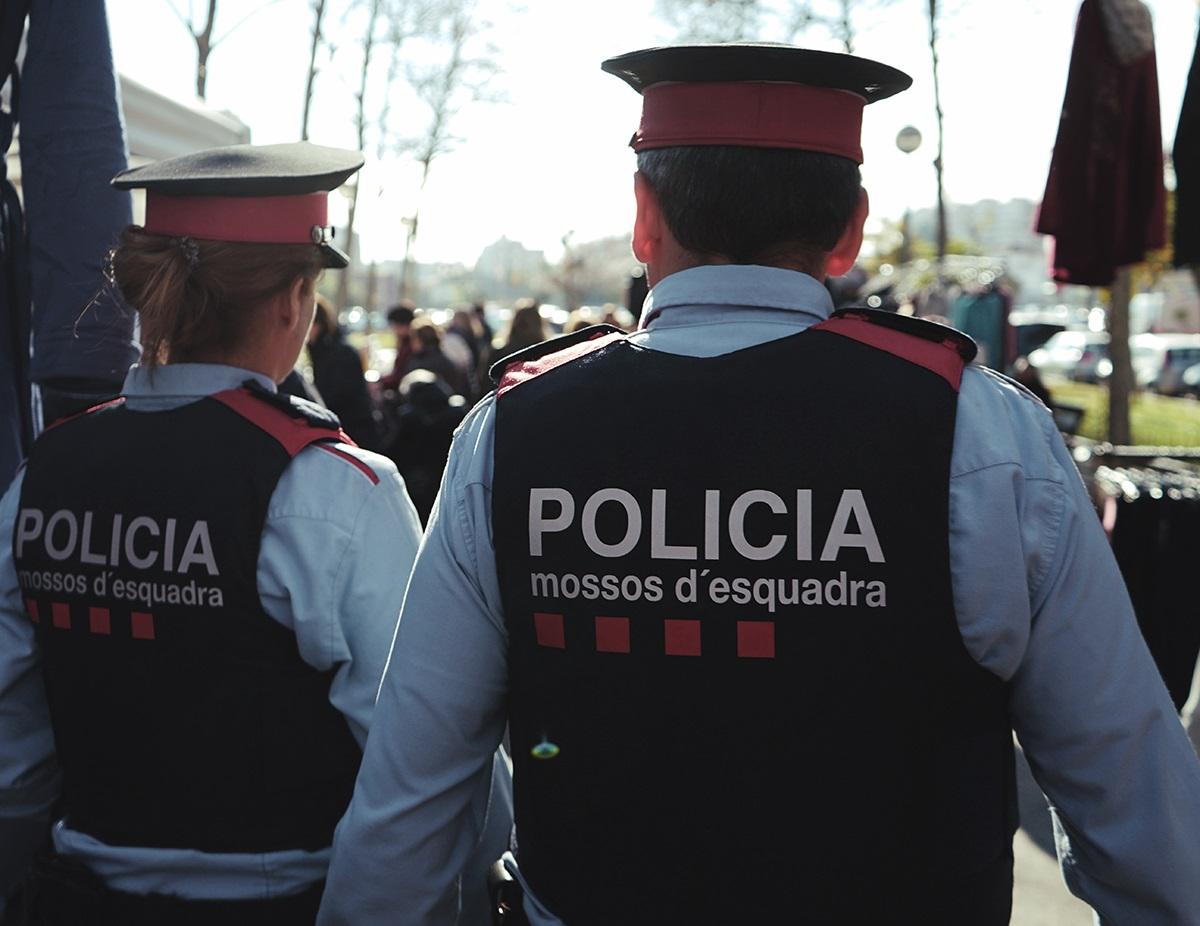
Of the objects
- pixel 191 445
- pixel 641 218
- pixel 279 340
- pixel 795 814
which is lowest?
pixel 795 814

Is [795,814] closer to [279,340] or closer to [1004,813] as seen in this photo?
[1004,813]

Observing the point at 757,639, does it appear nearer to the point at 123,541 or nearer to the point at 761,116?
the point at 761,116

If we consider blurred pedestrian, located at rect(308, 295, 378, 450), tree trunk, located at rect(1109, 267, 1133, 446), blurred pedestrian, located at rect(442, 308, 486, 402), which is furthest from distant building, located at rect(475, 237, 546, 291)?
blurred pedestrian, located at rect(308, 295, 378, 450)

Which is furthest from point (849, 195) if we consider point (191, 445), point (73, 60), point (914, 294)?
point (914, 294)

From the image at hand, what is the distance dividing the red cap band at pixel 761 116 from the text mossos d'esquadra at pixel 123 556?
0.87 metres

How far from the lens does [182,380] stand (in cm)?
180

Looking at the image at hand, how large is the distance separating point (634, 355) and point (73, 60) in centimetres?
156

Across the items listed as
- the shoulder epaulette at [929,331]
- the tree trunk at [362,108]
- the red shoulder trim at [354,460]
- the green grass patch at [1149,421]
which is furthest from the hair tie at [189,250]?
the tree trunk at [362,108]

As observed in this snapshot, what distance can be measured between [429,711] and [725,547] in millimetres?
444

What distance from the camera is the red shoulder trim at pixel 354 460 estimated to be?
176 cm

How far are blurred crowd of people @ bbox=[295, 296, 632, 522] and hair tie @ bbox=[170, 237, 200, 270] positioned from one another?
1250 millimetres

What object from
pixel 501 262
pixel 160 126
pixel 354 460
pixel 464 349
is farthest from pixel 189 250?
pixel 501 262

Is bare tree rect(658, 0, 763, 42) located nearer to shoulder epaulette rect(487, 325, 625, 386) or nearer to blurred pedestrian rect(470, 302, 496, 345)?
blurred pedestrian rect(470, 302, 496, 345)

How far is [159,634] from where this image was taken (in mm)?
1689
